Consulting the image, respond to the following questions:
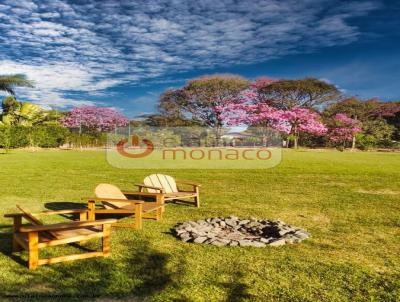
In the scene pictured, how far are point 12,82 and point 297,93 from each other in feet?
105

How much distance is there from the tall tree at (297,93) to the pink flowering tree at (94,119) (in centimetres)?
1937

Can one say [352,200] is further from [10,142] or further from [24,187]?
[10,142]

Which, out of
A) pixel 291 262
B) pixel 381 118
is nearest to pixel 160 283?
pixel 291 262

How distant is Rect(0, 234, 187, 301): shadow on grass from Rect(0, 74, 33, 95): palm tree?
28824 mm

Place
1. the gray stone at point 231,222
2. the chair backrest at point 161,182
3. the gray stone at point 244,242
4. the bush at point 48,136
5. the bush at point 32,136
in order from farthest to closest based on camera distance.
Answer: the bush at point 48,136 → the bush at point 32,136 → the chair backrest at point 161,182 → the gray stone at point 231,222 → the gray stone at point 244,242

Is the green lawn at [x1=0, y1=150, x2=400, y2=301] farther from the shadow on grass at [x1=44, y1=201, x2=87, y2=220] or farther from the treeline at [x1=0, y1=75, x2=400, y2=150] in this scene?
the treeline at [x1=0, y1=75, x2=400, y2=150]

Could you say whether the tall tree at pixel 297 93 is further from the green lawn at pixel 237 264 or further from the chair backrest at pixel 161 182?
the chair backrest at pixel 161 182

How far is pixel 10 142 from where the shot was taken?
30.9 m

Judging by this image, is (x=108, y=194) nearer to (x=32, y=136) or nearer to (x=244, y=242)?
(x=244, y=242)

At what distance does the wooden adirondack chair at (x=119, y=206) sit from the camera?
20.7ft

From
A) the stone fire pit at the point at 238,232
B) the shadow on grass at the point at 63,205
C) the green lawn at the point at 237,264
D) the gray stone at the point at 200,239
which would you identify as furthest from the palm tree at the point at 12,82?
the gray stone at the point at 200,239

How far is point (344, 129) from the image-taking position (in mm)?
44781

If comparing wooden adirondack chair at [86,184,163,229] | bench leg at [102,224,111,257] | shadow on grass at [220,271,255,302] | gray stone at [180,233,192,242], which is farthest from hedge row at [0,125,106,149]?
shadow on grass at [220,271,255,302]

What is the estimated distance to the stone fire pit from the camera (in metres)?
5.47
